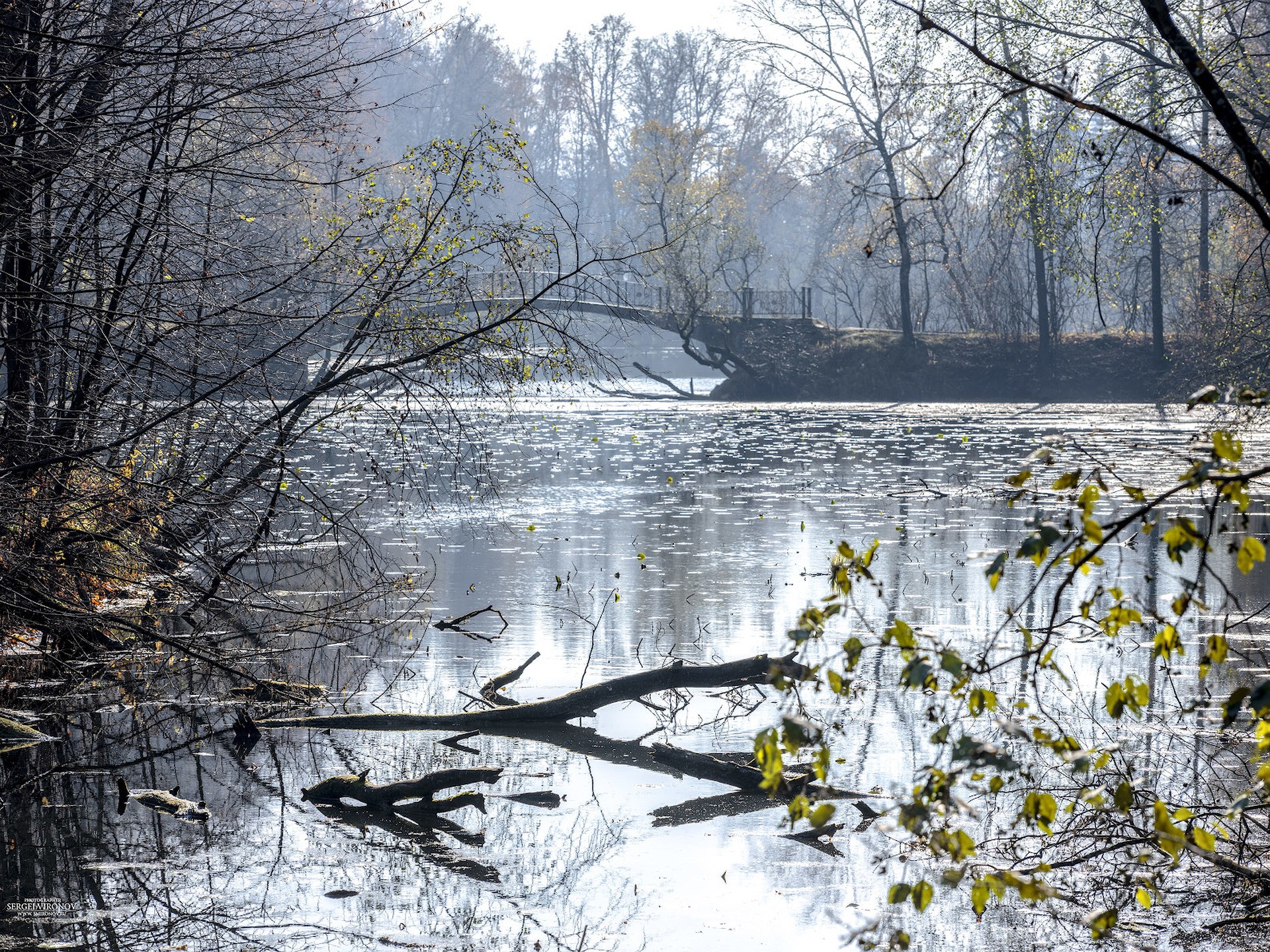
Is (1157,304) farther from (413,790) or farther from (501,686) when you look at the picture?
(413,790)

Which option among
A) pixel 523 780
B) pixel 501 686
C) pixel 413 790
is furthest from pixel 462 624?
pixel 413 790

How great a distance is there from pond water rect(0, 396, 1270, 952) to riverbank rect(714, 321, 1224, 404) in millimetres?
24522

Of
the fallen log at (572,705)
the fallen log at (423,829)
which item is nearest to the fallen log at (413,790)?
the fallen log at (423,829)

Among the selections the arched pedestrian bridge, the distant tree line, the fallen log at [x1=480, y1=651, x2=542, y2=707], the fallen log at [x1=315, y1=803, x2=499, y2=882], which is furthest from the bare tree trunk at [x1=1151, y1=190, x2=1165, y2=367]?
the fallen log at [x1=315, y1=803, x2=499, y2=882]

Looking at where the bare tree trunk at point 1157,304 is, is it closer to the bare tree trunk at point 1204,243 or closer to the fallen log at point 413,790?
the bare tree trunk at point 1204,243

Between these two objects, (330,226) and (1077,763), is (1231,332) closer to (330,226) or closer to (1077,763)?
(330,226)

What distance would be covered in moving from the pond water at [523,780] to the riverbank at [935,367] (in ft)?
80.5

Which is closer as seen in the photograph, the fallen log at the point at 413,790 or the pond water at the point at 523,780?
the pond water at the point at 523,780

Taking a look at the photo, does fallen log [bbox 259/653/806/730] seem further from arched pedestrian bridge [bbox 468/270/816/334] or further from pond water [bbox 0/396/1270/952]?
arched pedestrian bridge [bbox 468/270/816/334]

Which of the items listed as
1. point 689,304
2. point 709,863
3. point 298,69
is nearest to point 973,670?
point 709,863

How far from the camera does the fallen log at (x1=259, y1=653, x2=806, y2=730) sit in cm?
698

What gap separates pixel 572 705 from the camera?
7.09 m

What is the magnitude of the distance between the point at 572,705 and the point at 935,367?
110 feet

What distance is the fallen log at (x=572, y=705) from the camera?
6.98 m
